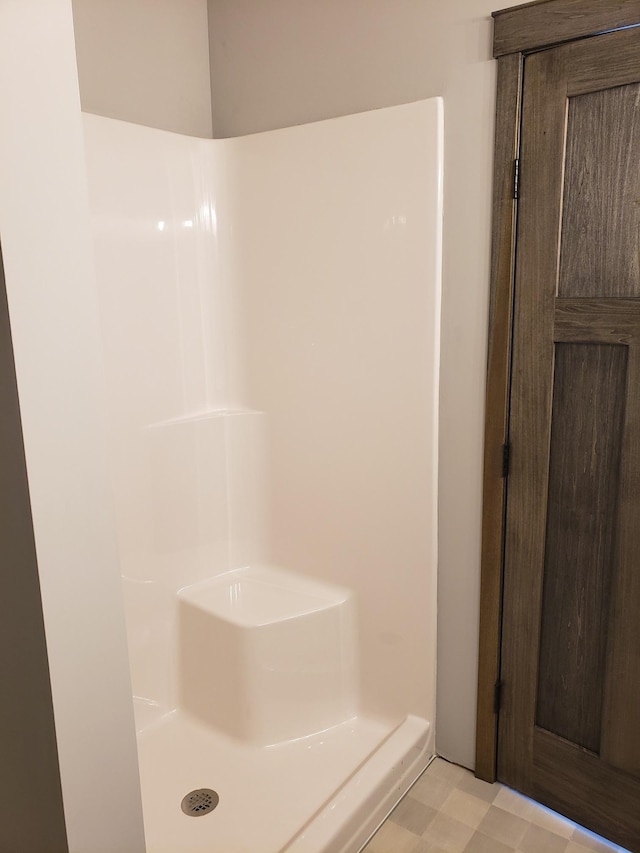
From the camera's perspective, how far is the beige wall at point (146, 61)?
1.96 m

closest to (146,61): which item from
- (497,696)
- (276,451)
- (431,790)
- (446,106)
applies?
(446,106)

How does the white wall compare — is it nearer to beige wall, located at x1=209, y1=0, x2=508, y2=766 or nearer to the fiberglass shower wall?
the fiberglass shower wall

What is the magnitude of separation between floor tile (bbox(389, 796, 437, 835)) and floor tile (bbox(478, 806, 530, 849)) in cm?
15

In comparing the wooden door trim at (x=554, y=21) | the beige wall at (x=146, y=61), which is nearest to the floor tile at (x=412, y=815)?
the wooden door trim at (x=554, y=21)

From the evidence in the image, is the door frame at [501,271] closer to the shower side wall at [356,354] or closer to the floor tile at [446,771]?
the floor tile at [446,771]

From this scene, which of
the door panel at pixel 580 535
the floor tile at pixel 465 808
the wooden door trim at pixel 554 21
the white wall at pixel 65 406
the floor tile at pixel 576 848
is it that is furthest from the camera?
the floor tile at pixel 465 808

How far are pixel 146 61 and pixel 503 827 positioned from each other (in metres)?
Answer: 2.50

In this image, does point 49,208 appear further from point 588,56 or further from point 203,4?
point 203,4

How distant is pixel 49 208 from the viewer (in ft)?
3.01

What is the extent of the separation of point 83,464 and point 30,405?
0.12m

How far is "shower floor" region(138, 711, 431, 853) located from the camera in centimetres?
172

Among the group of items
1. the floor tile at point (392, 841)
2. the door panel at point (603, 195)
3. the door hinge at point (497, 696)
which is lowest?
the floor tile at point (392, 841)

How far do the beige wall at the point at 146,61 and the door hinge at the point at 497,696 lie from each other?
201 centimetres

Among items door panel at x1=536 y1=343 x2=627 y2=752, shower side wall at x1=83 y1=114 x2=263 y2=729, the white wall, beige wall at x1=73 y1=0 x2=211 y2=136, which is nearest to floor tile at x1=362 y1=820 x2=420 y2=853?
door panel at x1=536 y1=343 x2=627 y2=752
